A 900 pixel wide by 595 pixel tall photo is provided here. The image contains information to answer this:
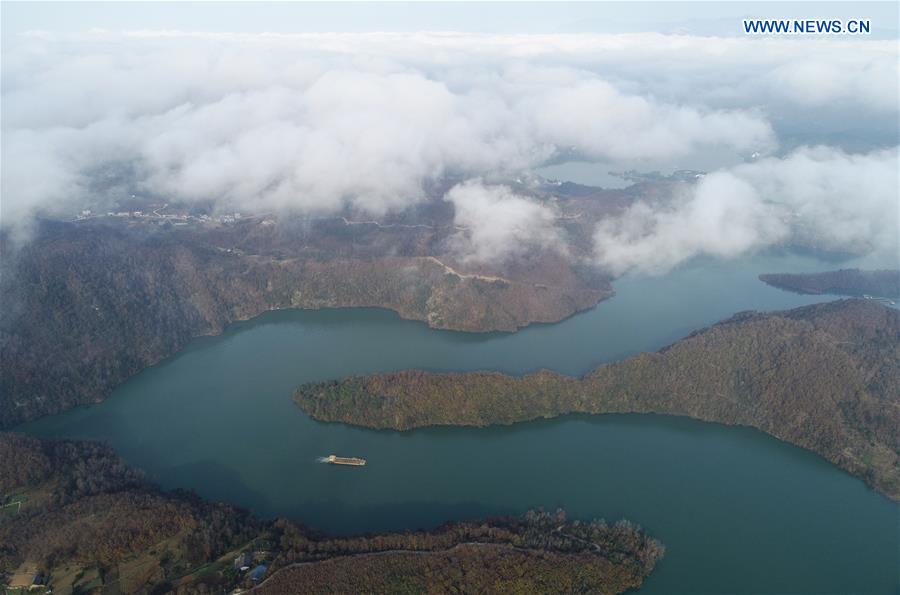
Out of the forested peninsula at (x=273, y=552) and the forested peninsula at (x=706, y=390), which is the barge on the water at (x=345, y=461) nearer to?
the forested peninsula at (x=706, y=390)

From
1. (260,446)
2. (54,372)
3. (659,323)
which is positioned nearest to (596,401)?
(659,323)

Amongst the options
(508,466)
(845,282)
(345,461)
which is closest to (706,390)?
(508,466)

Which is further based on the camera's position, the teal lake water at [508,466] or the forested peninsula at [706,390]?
the forested peninsula at [706,390]

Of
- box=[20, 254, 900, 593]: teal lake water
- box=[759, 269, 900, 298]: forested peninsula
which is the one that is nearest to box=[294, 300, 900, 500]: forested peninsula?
box=[20, 254, 900, 593]: teal lake water

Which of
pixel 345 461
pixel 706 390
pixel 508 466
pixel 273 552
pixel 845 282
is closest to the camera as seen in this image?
pixel 273 552

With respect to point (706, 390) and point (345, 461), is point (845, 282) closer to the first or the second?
point (706, 390)

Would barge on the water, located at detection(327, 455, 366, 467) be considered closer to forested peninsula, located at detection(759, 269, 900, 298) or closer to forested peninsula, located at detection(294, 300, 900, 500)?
forested peninsula, located at detection(294, 300, 900, 500)

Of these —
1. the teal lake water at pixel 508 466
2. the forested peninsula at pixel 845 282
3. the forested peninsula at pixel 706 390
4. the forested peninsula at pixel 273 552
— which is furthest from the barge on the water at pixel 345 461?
the forested peninsula at pixel 845 282
